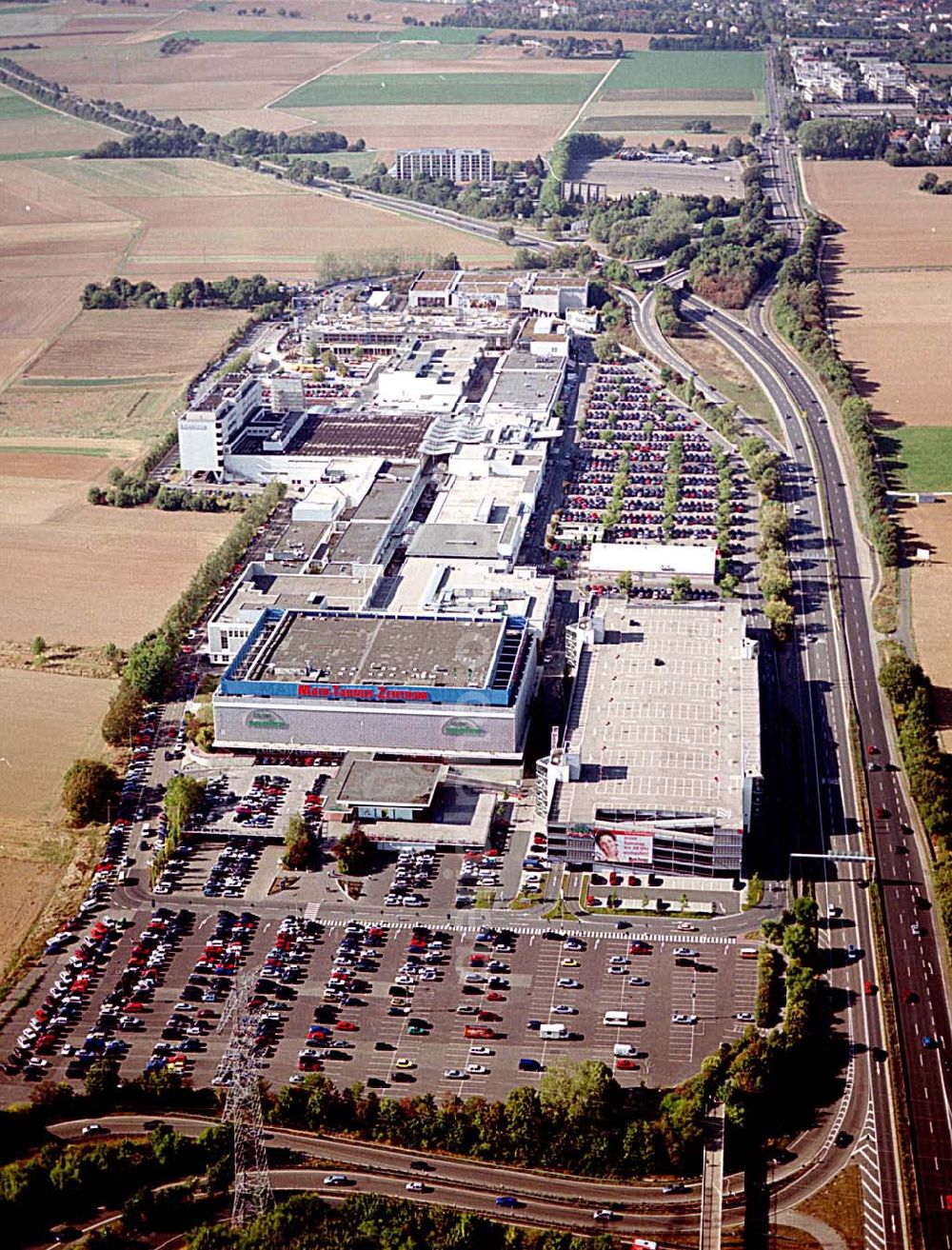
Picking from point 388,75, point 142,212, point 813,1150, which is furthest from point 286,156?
point 813,1150

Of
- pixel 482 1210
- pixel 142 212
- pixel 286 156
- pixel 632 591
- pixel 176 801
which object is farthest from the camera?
pixel 286 156

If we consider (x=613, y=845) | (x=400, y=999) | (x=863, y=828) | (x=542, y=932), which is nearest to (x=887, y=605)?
(x=863, y=828)

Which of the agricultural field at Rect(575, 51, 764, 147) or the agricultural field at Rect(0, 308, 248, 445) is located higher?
the agricultural field at Rect(575, 51, 764, 147)

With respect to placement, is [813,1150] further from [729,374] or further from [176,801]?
[729,374]

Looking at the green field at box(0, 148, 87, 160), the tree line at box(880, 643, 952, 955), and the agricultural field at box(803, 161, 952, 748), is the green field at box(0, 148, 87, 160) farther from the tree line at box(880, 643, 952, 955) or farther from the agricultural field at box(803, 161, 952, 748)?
the tree line at box(880, 643, 952, 955)

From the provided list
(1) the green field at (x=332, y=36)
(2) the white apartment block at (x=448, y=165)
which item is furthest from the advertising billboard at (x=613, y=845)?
(1) the green field at (x=332, y=36)

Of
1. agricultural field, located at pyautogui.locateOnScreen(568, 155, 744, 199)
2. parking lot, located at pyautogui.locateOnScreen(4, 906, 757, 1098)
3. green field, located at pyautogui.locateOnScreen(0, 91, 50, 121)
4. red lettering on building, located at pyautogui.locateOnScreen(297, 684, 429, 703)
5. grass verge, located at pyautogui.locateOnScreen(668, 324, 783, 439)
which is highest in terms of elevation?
green field, located at pyautogui.locateOnScreen(0, 91, 50, 121)

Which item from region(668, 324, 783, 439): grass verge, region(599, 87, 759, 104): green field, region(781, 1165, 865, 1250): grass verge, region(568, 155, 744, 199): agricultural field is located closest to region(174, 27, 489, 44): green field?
region(599, 87, 759, 104): green field
